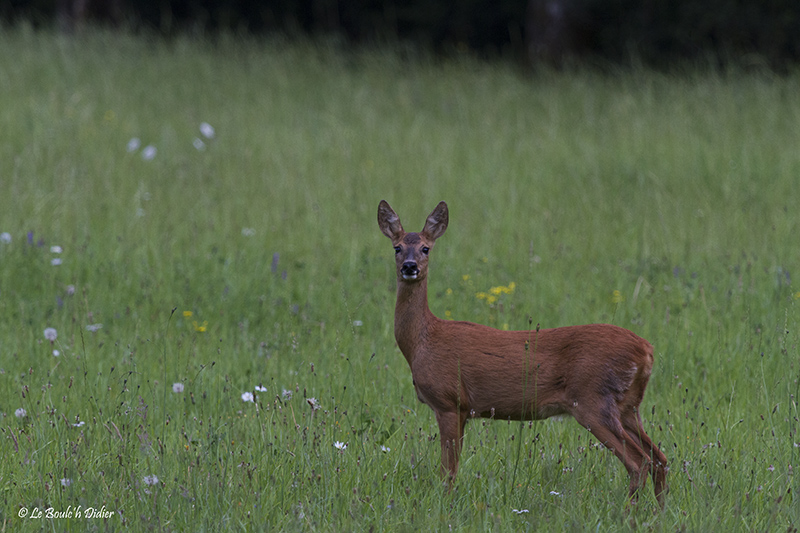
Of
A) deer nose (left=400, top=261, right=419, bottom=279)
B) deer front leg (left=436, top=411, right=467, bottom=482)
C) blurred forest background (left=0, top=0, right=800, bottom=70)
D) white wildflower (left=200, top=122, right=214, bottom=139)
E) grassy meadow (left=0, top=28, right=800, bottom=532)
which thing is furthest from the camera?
blurred forest background (left=0, top=0, right=800, bottom=70)

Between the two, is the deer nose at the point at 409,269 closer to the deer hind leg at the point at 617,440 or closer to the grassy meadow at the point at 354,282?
the grassy meadow at the point at 354,282

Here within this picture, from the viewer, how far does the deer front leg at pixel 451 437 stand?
3.66 m

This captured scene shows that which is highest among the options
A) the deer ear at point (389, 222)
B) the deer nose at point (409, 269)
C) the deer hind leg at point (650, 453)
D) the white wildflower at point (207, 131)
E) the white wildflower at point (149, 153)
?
the white wildflower at point (207, 131)

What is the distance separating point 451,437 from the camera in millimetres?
3742

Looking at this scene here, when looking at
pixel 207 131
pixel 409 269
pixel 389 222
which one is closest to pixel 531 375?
pixel 409 269

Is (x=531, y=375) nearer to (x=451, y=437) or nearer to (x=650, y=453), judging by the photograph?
(x=451, y=437)

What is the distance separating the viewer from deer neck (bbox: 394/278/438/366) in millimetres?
3961

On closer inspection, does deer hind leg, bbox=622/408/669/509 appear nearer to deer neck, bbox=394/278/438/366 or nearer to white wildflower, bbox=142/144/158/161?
deer neck, bbox=394/278/438/366

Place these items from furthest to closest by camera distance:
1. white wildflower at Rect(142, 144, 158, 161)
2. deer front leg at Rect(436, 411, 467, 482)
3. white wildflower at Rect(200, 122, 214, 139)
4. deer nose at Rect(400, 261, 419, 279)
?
white wildflower at Rect(200, 122, 214, 139)
white wildflower at Rect(142, 144, 158, 161)
deer nose at Rect(400, 261, 419, 279)
deer front leg at Rect(436, 411, 467, 482)

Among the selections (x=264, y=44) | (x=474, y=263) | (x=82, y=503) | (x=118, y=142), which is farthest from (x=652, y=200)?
(x=264, y=44)

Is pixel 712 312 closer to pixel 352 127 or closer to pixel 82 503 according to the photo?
pixel 82 503

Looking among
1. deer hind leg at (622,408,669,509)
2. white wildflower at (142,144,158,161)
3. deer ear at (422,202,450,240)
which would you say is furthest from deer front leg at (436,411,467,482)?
white wildflower at (142,144,158,161)

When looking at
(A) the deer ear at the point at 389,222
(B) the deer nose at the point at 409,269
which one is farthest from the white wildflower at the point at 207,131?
(B) the deer nose at the point at 409,269

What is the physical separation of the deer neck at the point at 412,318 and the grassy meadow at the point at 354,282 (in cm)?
39
